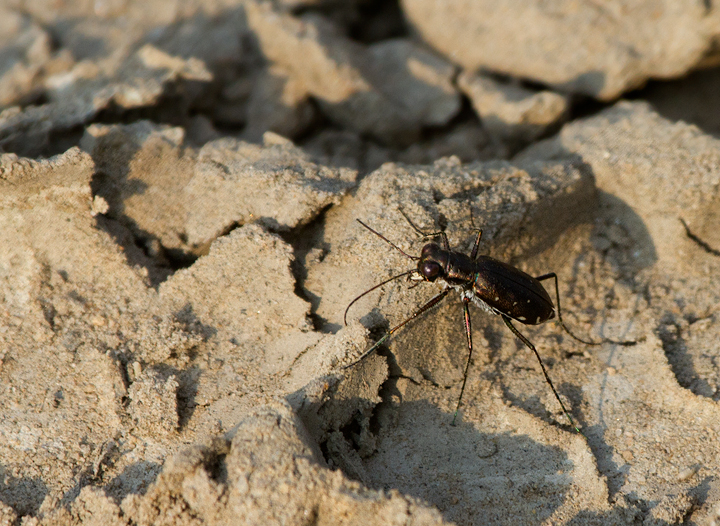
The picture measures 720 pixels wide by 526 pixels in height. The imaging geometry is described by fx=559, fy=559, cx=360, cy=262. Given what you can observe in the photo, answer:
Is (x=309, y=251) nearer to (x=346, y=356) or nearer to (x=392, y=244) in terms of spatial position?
(x=392, y=244)

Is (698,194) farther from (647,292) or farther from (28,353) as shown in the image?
(28,353)

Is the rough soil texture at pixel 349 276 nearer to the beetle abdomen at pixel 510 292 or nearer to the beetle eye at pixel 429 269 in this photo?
the beetle eye at pixel 429 269

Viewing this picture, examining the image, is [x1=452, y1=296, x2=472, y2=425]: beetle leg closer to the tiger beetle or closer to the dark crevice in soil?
the tiger beetle

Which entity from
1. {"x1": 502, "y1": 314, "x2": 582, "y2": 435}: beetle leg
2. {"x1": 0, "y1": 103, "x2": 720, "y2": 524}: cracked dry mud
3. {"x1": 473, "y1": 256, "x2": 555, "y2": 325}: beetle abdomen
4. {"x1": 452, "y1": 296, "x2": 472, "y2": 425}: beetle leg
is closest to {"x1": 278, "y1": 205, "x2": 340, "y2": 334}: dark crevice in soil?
{"x1": 0, "y1": 103, "x2": 720, "y2": 524}: cracked dry mud

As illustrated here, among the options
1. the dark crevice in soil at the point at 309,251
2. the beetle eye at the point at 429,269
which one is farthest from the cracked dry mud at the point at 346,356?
the beetle eye at the point at 429,269

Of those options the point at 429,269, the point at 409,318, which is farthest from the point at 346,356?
the point at 429,269

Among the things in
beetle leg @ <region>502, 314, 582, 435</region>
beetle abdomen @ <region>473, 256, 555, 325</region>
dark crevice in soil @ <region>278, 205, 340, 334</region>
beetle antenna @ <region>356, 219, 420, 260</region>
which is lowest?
beetle leg @ <region>502, 314, 582, 435</region>
